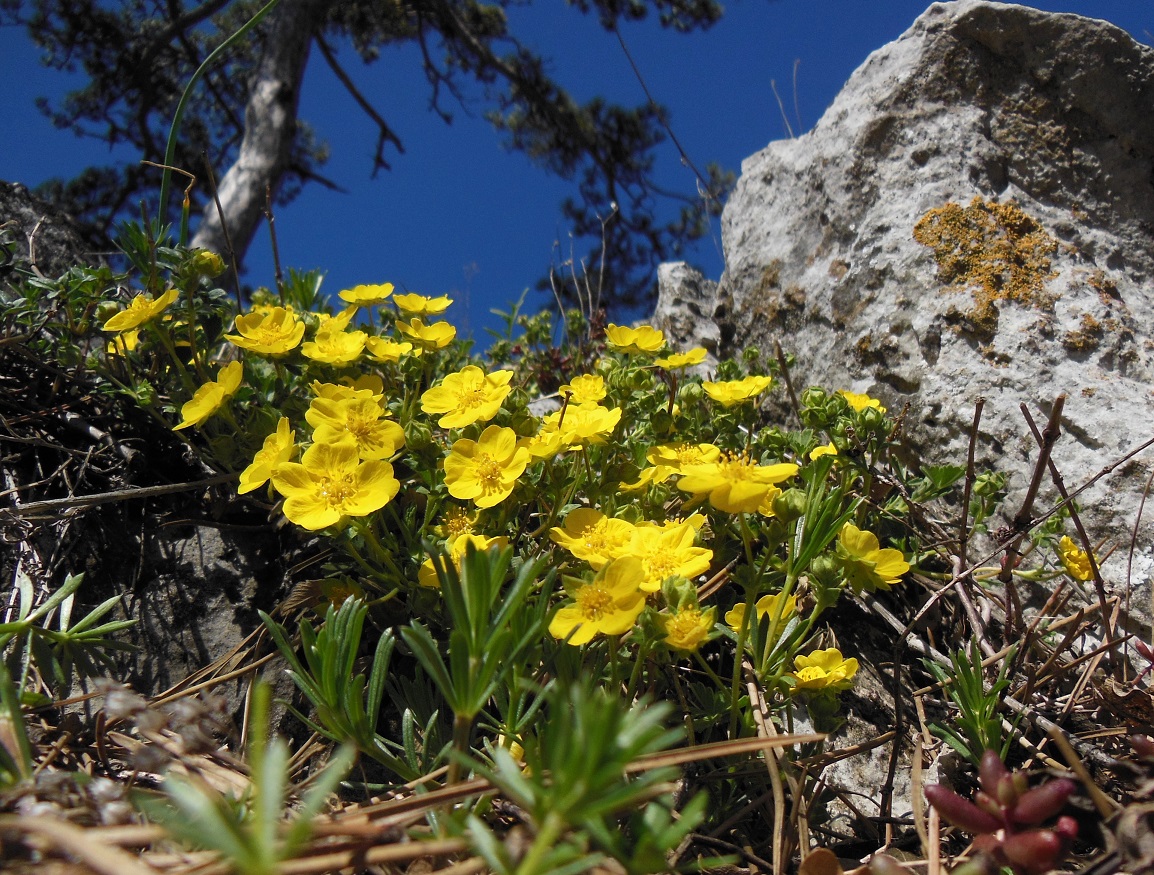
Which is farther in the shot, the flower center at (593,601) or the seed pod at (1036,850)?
the flower center at (593,601)

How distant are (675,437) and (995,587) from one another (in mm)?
953

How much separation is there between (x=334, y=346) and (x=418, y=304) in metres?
0.33

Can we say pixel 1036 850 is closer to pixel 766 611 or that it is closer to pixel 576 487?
pixel 766 611

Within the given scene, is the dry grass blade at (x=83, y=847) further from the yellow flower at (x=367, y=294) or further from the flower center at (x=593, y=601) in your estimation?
the yellow flower at (x=367, y=294)

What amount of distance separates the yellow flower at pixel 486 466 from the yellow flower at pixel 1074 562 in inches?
51.1

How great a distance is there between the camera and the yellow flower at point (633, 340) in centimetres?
211

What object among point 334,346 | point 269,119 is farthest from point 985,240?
point 269,119

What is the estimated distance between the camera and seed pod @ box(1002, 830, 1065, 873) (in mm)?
821

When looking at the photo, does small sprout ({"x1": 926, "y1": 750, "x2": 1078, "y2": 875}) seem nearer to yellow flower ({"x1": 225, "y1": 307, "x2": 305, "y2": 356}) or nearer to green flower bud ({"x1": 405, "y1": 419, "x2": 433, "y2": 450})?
green flower bud ({"x1": 405, "y1": 419, "x2": 433, "y2": 450})

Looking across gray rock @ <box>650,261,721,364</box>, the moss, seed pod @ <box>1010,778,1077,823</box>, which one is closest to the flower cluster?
seed pod @ <box>1010,778,1077,823</box>

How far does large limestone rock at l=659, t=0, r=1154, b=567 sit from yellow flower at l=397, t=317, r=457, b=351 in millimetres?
1244

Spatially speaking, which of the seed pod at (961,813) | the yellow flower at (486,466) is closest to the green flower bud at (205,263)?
the yellow flower at (486,466)

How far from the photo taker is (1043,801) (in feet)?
2.82

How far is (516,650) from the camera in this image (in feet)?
3.15
